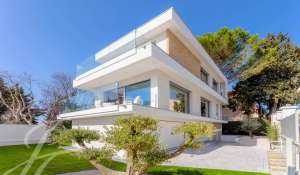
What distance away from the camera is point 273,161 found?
10.8 m

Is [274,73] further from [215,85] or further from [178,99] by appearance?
[178,99]

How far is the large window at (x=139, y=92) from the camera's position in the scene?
13.7 metres

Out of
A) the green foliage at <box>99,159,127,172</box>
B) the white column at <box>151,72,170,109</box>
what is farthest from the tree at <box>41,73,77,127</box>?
the green foliage at <box>99,159,127,172</box>

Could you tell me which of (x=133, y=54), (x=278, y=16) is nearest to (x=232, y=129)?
(x=278, y=16)

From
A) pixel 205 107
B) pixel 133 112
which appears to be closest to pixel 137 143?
pixel 133 112

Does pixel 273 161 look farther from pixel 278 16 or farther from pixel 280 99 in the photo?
pixel 278 16

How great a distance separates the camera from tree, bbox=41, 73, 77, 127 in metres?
27.9

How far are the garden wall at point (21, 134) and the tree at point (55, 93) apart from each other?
4.74 m

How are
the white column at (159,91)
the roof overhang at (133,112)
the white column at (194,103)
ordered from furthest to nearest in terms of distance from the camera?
the white column at (194,103) → the white column at (159,91) → the roof overhang at (133,112)

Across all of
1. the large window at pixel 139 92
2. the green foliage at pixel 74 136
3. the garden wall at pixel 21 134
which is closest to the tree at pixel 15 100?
the garden wall at pixel 21 134

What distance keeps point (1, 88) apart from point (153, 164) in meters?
26.5

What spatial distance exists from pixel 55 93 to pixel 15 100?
16.7 ft

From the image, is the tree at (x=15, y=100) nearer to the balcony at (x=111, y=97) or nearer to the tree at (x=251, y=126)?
the balcony at (x=111, y=97)

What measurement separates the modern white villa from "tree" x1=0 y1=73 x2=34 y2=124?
33.1ft
